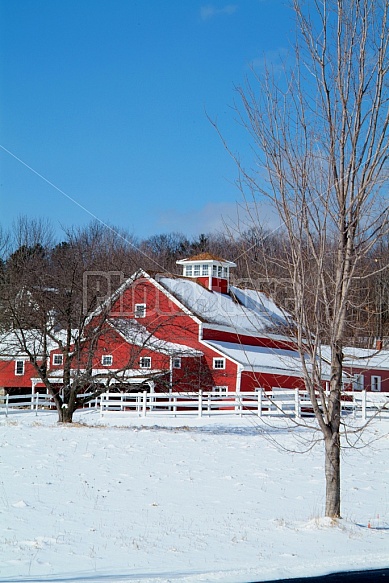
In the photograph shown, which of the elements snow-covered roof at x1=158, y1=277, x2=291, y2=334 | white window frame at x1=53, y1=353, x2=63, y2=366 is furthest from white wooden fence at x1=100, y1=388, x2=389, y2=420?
snow-covered roof at x1=158, y1=277, x2=291, y2=334

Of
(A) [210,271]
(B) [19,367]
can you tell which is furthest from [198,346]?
(B) [19,367]

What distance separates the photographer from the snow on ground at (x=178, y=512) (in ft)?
25.7

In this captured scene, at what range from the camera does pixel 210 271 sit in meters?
41.7

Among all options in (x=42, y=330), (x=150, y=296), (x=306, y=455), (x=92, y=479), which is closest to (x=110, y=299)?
(x=42, y=330)

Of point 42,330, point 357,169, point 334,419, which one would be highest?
point 357,169

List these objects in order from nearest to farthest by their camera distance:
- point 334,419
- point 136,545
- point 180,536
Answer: point 136,545
point 180,536
point 334,419

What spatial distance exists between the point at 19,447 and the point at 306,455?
710 centimetres

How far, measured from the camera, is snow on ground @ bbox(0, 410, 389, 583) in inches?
309

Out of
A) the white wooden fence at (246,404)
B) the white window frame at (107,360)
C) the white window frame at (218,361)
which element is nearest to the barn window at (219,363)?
the white window frame at (218,361)

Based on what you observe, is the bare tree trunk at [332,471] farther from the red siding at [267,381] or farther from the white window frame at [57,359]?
the white window frame at [57,359]

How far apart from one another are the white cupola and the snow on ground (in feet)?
74.1

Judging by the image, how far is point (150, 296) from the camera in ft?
120

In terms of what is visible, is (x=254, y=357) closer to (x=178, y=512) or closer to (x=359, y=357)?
(x=178, y=512)

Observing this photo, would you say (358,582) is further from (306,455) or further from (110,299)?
(110,299)
